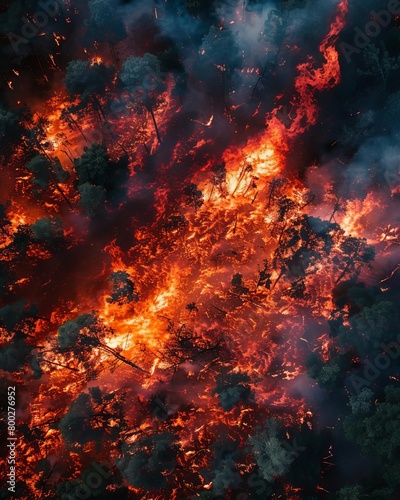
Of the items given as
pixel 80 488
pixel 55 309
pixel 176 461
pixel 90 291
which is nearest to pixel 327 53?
pixel 90 291

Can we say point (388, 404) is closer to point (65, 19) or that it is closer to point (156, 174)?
point (156, 174)

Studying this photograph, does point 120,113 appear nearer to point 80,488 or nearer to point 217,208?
point 217,208

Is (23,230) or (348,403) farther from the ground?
(23,230)

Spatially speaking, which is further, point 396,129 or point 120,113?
point 120,113

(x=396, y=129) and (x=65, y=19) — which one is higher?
(x=65, y=19)

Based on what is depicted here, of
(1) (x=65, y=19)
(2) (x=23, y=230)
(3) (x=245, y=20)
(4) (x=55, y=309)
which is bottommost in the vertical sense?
(4) (x=55, y=309)

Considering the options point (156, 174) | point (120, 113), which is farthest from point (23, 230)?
point (120, 113)

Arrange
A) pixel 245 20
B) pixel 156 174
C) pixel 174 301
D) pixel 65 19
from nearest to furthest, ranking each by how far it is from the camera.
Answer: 1. pixel 174 301
2. pixel 156 174
3. pixel 245 20
4. pixel 65 19

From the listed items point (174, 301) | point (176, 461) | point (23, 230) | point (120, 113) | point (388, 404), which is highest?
point (120, 113)

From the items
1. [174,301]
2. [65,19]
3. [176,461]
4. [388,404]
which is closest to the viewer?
[388,404]
